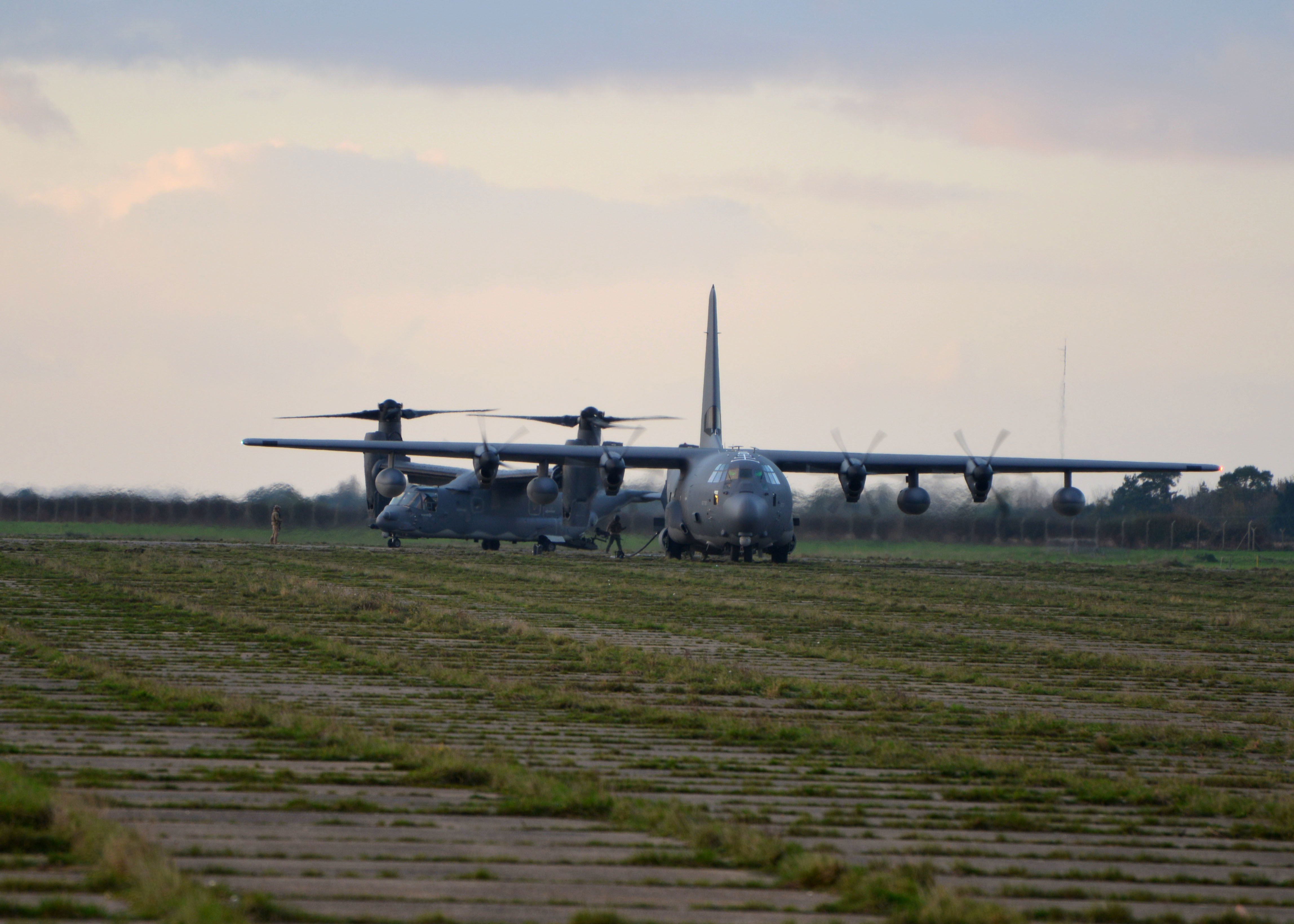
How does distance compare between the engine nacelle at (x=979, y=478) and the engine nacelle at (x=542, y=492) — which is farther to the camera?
the engine nacelle at (x=979, y=478)

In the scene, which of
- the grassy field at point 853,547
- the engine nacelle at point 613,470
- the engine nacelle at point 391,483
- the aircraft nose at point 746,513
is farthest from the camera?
the grassy field at point 853,547

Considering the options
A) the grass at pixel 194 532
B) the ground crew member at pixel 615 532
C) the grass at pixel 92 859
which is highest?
the ground crew member at pixel 615 532

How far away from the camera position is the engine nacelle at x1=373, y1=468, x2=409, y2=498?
36.2m

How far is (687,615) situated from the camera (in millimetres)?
17500

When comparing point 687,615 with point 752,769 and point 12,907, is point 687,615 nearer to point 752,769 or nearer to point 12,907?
point 752,769

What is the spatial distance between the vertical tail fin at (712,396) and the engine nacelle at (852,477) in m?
4.32

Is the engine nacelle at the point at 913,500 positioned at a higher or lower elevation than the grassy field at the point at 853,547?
higher

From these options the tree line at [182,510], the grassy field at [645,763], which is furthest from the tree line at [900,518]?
the grassy field at [645,763]

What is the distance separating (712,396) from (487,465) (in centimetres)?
842

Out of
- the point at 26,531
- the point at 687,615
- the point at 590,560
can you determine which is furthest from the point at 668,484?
the point at 26,531

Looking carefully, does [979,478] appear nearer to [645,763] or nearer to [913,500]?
[913,500]

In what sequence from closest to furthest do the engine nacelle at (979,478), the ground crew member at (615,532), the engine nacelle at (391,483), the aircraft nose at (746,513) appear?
the aircraft nose at (746,513) → the engine nacelle at (979,478) → the engine nacelle at (391,483) → the ground crew member at (615,532)

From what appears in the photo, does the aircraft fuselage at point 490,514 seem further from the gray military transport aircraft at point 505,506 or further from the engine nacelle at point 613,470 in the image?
the engine nacelle at point 613,470

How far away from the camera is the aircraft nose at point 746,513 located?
101 ft
